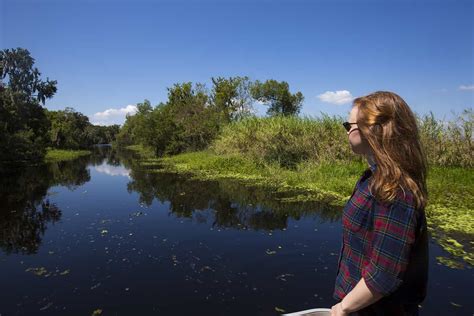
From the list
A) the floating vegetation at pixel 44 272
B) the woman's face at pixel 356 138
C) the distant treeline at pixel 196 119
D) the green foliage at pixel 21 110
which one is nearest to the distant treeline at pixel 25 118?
the green foliage at pixel 21 110

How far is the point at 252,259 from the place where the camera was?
789cm

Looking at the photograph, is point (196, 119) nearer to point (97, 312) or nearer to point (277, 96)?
point (277, 96)

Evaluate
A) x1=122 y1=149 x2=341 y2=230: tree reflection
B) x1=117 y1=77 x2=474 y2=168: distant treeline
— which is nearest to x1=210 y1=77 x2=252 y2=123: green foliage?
x1=117 y1=77 x2=474 y2=168: distant treeline

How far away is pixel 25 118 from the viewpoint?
4472cm

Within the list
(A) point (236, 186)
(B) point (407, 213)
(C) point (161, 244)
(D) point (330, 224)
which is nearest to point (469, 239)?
(D) point (330, 224)

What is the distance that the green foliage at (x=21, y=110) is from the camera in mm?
33625

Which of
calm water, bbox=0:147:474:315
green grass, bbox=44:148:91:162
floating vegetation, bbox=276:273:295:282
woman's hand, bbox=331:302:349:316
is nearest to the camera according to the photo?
woman's hand, bbox=331:302:349:316

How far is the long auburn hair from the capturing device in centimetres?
178

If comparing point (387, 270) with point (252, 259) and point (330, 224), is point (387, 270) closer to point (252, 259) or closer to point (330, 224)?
point (252, 259)

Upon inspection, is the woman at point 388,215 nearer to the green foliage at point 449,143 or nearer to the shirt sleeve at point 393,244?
the shirt sleeve at point 393,244

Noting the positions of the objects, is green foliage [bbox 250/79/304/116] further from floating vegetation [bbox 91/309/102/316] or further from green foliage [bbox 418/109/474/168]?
floating vegetation [bbox 91/309/102/316]

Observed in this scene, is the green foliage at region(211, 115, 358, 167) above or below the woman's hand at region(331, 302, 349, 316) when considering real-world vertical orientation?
above

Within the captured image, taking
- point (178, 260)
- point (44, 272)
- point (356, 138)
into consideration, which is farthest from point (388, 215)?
point (44, 272)

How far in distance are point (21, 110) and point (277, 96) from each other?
40408 millimetres
